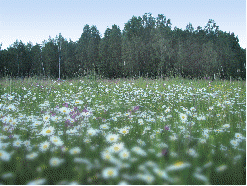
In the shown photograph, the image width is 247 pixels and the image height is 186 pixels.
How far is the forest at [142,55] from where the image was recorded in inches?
638

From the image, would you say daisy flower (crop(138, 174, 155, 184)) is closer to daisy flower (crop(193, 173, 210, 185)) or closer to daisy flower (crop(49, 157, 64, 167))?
daisy flower (crop(193, 173, 210, 185))

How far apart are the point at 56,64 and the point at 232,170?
85.9ft

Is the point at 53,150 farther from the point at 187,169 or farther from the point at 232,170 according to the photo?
the point at 232,170

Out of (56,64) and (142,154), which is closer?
(142,154)

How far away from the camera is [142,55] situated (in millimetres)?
16719

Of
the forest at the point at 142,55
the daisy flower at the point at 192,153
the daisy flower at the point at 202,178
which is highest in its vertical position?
the forest at the point at 142,55

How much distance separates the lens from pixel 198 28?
26.4 m

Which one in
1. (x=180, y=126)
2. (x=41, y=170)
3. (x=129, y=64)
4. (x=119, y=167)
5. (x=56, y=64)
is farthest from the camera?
(x=56, y=64)

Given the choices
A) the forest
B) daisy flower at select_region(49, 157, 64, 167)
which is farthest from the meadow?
the forest

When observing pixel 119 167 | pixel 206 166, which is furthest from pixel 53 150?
pixel 206 166

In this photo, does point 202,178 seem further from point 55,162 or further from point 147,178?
point 55,162

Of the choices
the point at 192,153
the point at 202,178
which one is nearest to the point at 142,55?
the point at 192,153

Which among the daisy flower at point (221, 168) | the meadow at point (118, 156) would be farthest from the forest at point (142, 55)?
the daisy flower at point (221, 168)

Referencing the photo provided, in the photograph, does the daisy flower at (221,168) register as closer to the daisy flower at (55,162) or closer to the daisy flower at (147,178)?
the daisy flower at (147,178)
